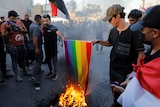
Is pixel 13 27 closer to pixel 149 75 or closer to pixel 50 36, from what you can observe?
pixel 50 36

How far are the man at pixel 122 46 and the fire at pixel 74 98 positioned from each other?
1172mm

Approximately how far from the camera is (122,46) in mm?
3072

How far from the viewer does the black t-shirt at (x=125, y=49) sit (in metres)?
3.01

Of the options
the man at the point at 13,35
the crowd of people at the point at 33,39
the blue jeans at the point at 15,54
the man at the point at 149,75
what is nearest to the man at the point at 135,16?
the crowd of people at the point at 33,39

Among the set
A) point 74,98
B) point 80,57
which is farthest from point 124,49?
point 74,98

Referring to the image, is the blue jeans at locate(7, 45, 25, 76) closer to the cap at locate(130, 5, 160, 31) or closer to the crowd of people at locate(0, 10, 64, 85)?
the crowd of people at locate(0, 10, 64, 85)

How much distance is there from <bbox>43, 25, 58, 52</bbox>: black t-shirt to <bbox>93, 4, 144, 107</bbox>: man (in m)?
3.44

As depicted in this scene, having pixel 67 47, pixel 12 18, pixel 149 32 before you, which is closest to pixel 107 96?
pixel 67 47

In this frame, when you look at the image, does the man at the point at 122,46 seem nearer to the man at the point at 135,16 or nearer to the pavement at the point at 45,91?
the man at the point at 135,16

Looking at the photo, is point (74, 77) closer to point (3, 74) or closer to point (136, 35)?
point (136, 35)

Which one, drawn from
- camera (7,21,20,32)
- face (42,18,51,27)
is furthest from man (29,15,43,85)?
camera (7,21,20,32)

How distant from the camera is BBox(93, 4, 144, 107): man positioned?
3.02m

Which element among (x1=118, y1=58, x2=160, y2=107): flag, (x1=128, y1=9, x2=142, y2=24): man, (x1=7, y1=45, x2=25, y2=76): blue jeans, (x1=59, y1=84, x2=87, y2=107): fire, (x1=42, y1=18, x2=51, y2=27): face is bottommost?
(x1=59, y1=84, x2=87, y2=107): fire

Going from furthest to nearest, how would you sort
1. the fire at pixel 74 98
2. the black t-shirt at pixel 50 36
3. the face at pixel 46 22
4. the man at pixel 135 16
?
the black t-shirt at pixel 50 36
the face at pixel 46 22
the man at pixel 135 16
the fire at pixel 74 98
